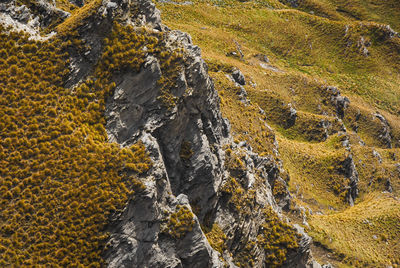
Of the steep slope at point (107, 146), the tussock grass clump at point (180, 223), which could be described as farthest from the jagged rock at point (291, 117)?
the tussock grass clump at point (180, 223)

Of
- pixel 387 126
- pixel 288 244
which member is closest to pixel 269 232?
pixel 288 244

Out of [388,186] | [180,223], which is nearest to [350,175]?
Answer: [388,186]

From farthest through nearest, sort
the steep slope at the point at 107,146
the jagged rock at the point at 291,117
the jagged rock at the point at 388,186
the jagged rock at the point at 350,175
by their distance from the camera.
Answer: the jagged rock at the point at 291,117 → the jagged rock at the point at 388,186 → the jagged rock at the point at 350,175 → the steep slope at the point at 107,146

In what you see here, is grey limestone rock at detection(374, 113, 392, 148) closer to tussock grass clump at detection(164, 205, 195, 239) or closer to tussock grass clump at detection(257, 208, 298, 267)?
tussock grass clump at detection(257, 208, 298, 267)

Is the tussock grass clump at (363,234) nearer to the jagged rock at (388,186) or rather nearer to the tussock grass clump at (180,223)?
the jagged rock at (388,186)

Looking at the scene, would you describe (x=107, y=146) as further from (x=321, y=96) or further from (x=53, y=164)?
(x=321, y=96)

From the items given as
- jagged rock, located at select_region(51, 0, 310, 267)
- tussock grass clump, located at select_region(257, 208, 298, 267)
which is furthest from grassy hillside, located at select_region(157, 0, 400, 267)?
jagged rock, located at select_region(51, 0, 310, 267)
